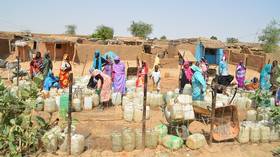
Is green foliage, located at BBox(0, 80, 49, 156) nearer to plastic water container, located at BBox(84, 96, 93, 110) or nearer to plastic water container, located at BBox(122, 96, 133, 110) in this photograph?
plastic water container, located at BBox(84, 96, 93, 110)

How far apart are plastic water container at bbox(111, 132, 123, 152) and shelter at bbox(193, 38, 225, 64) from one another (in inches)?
635

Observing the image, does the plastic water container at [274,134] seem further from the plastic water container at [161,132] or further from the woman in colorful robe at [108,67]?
the woman in colorful robe at [108,67]

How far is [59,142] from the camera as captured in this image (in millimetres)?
5883

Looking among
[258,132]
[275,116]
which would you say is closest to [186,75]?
[275,116]

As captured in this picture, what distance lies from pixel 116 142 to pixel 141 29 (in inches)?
2147

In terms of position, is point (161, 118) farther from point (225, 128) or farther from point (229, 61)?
point (229, 61)

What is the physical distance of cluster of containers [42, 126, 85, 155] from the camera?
5758 millimetres

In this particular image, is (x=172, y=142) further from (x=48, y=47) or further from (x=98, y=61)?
(x=48, y=47)

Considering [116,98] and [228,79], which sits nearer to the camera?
[116,98]

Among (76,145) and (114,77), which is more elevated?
(114,77)

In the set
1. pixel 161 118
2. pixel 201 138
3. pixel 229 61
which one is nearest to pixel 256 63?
pixel 229 61

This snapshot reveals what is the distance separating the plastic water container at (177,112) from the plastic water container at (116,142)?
42.2 inches

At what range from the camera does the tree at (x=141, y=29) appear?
A: 59.4 m

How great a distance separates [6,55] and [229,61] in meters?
15.9
